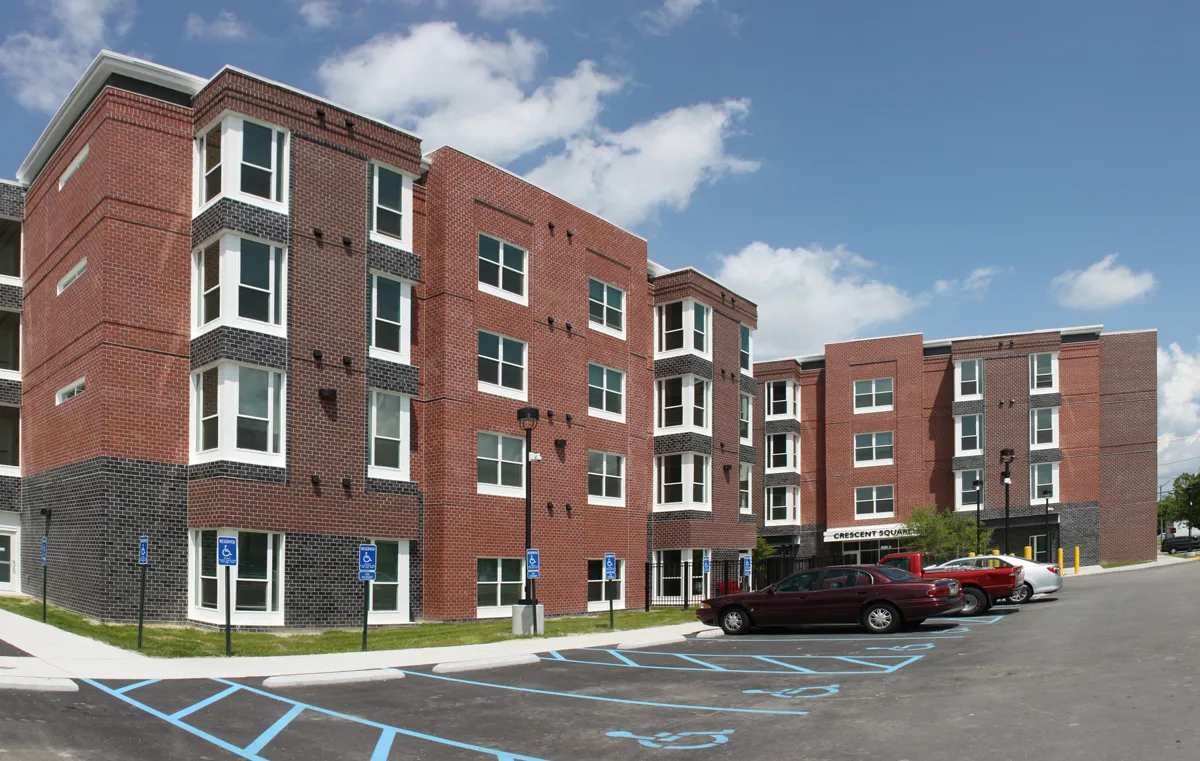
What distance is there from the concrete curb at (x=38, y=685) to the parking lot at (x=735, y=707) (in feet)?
0.79

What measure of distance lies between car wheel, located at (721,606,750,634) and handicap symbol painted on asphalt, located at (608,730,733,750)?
447 inches

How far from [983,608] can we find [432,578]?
13.8 m

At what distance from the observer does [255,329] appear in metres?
24.4

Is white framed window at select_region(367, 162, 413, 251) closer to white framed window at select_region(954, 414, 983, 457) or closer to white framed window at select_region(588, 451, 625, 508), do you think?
white framed window at select_region(588, 451, 625, 508)

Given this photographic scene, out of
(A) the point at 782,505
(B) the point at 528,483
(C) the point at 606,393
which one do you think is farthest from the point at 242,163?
(A) the point at 782,505

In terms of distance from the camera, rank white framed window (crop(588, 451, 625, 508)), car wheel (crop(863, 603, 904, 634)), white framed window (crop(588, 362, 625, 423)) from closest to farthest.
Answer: car wheel (crop(863, 603, 904, 634)), white framed window (crop(588, 451, 625, 508)), white framed window (crop(588, 362, 625, 423))

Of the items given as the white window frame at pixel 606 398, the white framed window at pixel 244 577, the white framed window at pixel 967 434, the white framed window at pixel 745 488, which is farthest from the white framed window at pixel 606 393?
the white framed window at pixel 967 434

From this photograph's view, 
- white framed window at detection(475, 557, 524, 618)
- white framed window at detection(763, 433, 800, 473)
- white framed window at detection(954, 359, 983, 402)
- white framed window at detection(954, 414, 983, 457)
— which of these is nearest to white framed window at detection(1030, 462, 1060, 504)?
white framed window at detection(954, 414, 983, 457)

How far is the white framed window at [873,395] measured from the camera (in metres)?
58.1

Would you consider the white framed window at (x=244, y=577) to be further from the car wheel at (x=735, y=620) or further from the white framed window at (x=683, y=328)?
the white framed window at (x=683, y=328)

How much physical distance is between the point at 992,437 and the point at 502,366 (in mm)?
33335

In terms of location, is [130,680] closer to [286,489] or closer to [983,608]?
[286,489]

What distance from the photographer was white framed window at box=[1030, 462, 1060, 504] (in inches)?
2143

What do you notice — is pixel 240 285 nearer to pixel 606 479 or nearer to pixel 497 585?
pixel 497 585
